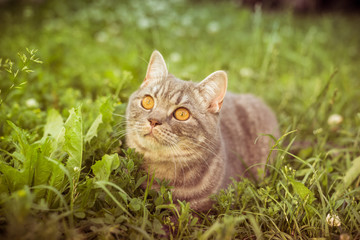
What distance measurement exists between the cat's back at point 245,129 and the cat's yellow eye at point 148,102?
2.26 ft

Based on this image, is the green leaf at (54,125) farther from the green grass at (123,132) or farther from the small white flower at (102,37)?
the small white flower at (102,37)

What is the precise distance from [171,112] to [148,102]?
0.17m

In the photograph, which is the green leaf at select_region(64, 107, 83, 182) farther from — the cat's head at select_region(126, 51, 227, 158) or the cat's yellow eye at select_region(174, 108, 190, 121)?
the cat's yellow eye at select_region(174, 108, 190, 121)

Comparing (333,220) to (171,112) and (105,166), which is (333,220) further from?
(105,166)

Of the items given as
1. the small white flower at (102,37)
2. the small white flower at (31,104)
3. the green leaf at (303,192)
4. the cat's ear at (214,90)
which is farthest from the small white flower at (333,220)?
the small white flower at (102,37)

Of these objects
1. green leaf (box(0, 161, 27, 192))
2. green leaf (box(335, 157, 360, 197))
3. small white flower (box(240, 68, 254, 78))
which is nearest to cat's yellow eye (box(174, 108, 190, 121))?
green leaf (box(0, 161, 27, 192))

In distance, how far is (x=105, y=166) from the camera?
146 cm

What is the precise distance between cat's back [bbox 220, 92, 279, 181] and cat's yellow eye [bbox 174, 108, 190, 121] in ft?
1.74

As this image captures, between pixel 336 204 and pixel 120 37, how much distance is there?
4247 millimetres

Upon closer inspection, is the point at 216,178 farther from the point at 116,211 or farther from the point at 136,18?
the point at 136,18

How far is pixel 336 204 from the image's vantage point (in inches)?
65.9

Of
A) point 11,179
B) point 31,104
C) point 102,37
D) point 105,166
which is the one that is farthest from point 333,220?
point 102,37

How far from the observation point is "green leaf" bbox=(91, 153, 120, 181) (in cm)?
145

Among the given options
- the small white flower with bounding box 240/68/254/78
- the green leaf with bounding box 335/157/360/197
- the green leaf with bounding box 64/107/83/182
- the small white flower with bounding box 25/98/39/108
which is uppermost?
the small white flower with bounding box 240/68/254/78
